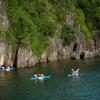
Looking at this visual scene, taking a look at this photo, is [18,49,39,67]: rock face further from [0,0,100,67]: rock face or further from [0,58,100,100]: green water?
[0,58,100,100]: green water

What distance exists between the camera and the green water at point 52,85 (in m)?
64.4

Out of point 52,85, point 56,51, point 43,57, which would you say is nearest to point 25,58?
point 43,57

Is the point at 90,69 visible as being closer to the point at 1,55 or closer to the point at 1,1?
the point at 1,55

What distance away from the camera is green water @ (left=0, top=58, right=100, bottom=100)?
211ft

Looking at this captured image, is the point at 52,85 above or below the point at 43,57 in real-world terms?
below

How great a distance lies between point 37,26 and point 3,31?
1313 centimetres

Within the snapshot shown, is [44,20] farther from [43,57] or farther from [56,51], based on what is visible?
[43,57]

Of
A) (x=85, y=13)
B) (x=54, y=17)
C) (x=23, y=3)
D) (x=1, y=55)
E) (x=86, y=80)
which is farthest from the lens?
(x=85, y=13)

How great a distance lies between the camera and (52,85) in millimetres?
73250

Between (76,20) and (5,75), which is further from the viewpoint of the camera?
(76,20)

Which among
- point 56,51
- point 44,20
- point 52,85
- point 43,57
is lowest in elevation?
point 52,85

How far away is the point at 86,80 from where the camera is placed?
77125 millimetres

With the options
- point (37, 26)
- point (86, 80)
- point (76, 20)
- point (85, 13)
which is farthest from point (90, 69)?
point (85, 13)

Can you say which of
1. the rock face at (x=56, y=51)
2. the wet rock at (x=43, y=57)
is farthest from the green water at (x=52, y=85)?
the wet rock at (x=43, y=57)
